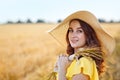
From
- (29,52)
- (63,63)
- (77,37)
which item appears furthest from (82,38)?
(29,52)

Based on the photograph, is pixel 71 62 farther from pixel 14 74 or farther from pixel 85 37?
pixel 14 74

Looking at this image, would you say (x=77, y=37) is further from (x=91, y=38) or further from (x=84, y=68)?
(x=84, y=68)

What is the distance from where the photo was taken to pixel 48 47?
603 cm

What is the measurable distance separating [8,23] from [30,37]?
445 millimetres

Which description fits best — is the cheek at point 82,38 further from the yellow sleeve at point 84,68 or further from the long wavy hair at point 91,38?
the yellow sleeve at point 84,68

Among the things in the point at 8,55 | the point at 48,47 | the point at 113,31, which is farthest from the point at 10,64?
the point at 113,31

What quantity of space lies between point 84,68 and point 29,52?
3.77 m

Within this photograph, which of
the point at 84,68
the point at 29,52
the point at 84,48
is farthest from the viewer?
the point at 29,52

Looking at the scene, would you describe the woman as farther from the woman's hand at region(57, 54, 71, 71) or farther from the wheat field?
the wheat field

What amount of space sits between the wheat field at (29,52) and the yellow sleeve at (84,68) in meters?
2.91

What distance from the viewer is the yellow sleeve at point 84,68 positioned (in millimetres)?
2037

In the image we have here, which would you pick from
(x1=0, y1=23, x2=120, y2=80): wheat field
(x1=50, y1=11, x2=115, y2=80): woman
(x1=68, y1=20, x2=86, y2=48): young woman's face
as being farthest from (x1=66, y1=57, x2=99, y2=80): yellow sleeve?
(x1=0, y1=23, x2=120, y2=80): wheat field

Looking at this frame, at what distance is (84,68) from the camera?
2033mm

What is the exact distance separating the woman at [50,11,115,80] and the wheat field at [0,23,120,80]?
2.79 m
